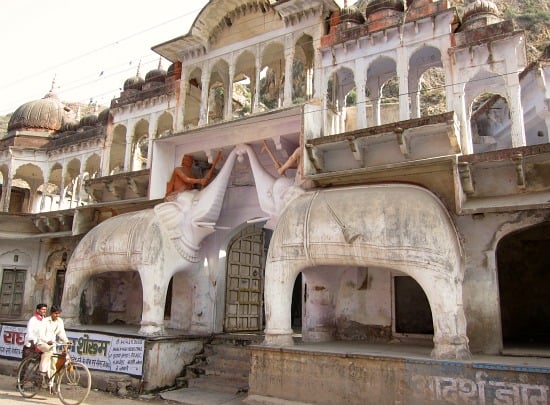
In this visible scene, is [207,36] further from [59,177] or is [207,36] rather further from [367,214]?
[59,177]

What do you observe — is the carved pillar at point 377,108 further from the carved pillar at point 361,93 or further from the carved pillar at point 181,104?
the carved pillar at point 181,104

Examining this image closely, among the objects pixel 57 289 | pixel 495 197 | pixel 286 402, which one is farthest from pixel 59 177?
pixel 495 197

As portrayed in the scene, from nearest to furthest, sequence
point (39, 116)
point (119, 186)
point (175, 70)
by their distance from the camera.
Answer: point (175, 70) < point (119, 186) < point (39, 116)

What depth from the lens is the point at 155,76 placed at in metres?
14.1

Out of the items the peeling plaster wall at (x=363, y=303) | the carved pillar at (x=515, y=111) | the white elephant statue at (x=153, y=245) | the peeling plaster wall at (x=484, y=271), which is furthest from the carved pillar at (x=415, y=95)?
the white elephant statue at (x=153, y=245)

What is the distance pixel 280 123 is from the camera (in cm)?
1053

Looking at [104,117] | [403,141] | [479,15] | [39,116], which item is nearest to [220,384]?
[403,141]

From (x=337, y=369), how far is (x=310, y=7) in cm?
795

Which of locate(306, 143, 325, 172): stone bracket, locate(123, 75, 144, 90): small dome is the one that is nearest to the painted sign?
locate(306, 143, 325, 172): stone bracket

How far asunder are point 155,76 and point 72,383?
925 cm

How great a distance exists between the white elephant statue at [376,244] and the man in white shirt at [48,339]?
3.91 meters

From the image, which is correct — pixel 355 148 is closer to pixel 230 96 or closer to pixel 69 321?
pixel 230 96

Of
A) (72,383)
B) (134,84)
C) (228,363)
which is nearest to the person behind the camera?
(72,383)

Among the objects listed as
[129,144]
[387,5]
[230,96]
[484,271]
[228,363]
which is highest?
[387,5]
